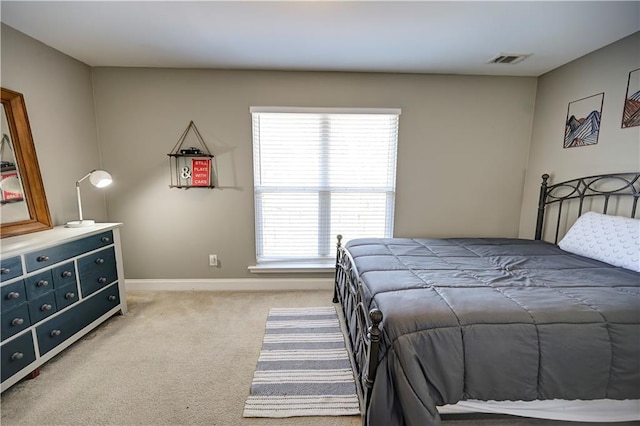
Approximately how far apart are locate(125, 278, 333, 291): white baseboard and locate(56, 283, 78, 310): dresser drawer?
1018 millimetres

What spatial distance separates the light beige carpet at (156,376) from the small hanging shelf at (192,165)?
1276mm

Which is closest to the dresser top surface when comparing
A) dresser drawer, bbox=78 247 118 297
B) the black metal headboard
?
dresser drawer, bbox=78 247 118 297

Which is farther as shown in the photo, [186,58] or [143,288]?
[143,288]

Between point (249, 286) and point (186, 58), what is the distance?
237 centimetres

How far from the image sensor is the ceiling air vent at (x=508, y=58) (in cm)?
250

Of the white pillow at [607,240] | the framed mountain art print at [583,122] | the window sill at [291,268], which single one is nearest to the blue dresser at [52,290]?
the window sill at [291,268]

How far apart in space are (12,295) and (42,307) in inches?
9.4

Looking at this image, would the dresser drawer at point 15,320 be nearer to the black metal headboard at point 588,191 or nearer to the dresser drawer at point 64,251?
the dresser drawer at point 64,251

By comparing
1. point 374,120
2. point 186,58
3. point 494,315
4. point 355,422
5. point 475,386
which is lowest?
point 355,422

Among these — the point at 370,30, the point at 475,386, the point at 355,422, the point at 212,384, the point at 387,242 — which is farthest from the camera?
the point at 387,242

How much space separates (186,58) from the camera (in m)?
2.62

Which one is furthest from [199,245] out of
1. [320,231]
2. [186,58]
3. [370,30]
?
[370,30]

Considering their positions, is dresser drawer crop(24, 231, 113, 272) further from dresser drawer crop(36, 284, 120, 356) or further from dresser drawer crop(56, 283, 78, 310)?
dresser drawer crop(36, 284, 120, 356)

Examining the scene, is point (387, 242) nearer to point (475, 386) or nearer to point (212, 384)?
point (475, 386)
